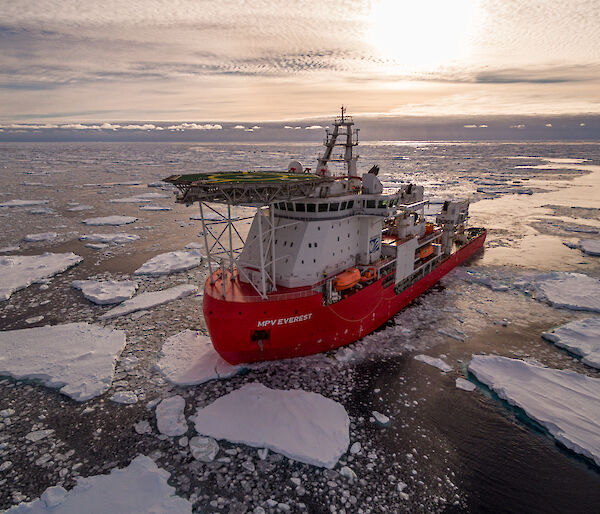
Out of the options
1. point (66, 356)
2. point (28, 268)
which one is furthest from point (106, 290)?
point (28, 268)

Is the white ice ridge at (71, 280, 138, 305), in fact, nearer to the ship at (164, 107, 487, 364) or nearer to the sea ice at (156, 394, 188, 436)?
the ship at (164, 107, 487, 364)

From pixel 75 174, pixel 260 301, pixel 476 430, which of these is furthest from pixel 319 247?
pixel 75 174

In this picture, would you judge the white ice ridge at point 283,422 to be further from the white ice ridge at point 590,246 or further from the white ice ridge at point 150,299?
the white ice ridge at point 590,246

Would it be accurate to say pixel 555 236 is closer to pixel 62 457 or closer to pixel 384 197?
pixel 384 197

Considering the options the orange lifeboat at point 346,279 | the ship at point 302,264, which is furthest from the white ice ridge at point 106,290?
the orange lifeboat at point 346,279

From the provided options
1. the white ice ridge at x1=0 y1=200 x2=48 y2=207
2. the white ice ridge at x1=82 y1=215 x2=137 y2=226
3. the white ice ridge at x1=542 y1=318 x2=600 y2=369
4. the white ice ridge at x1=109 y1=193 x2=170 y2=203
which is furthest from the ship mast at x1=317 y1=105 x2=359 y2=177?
the white ice ridge at x1=0 y1=200 x2=48 y2=207

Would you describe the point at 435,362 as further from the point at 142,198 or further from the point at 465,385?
the point at 142,198
